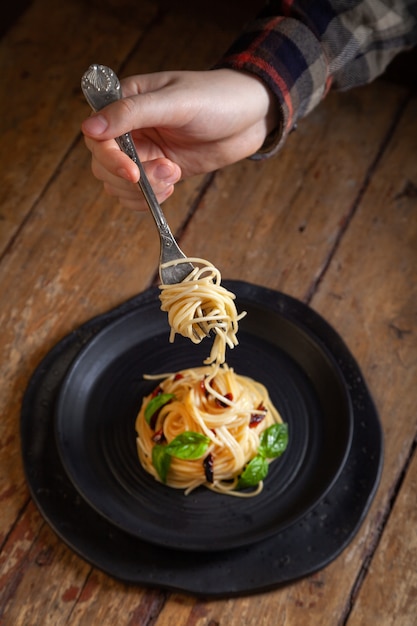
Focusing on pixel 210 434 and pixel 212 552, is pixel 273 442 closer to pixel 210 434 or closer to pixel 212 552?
pixel 210 434

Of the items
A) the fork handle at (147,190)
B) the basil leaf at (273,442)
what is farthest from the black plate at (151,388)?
the fork handle at (147,190)

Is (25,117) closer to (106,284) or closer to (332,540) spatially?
(106,284)

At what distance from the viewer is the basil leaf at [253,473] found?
2096mm

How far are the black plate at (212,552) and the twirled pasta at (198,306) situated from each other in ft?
1.27

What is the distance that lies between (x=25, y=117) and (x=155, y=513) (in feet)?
4.98

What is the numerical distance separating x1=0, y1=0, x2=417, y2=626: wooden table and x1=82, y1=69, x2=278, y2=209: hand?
0.34 meters

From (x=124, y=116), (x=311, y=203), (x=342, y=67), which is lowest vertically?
(x=311, y=203)

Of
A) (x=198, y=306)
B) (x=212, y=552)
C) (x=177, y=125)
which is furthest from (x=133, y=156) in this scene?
(x=212, y=552)

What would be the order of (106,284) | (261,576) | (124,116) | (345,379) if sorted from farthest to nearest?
(106,284), (345,379), (261,576), (124,116)

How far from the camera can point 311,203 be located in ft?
8.96

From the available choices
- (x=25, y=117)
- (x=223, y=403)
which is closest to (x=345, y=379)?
(x=223, y=403)

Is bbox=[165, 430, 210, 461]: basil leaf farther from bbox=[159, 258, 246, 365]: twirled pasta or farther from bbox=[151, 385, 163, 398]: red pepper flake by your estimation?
bbox=[159, 258, 246, 365]: twirled pasta

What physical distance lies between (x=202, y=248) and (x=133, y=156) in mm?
722

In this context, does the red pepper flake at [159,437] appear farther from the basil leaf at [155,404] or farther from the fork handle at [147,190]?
the fork handle at [147,190]
